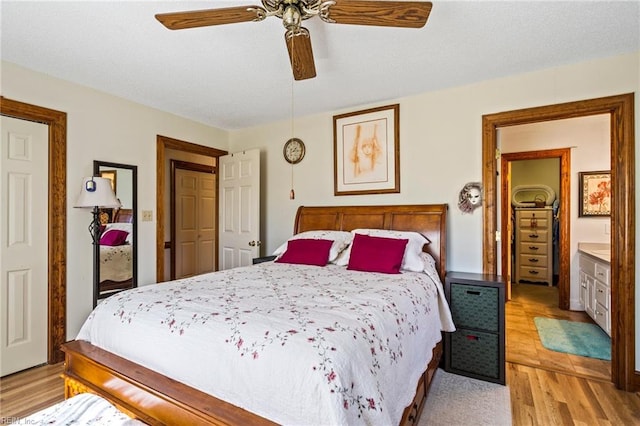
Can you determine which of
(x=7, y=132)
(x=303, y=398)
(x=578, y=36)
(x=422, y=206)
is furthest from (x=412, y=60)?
(x=7, y=132)

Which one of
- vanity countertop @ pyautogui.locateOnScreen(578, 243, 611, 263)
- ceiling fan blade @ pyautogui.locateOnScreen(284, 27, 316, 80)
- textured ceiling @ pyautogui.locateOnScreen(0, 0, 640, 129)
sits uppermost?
textured ceiling @ pyautogui.locateOnScreen(0, 0, 640, 129)

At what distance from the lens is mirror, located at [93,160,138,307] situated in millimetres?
3070

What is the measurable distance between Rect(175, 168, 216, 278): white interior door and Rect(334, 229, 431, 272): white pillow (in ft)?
9.74

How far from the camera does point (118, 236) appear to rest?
321cm

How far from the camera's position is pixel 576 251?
4188 millimetres

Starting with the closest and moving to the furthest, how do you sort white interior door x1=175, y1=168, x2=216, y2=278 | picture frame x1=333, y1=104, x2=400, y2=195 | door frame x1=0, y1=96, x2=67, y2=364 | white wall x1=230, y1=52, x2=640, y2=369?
white wall x1=230, y1=52, x2=640, y2=369
door frame x1=0, y1=96, x2=67, y2=364
picture frame x1=333, y1=104, x2=400, y2=195
white interior door x1=175, y1=168, x2=216, y2=278

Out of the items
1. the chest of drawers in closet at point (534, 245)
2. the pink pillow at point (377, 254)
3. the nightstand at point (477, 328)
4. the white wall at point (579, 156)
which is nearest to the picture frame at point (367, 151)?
the pink pillow at point (377, 254)

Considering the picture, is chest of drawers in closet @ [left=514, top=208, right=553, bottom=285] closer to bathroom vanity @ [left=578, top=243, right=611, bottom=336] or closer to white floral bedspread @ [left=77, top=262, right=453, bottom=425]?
bathroom vanity @ [left=578, top=243, right=611, bottom=336]

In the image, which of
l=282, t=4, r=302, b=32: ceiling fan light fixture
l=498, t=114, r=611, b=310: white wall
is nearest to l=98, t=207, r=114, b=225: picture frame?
l=282, t=4, r=302, b=32: ceiling fan light fixture

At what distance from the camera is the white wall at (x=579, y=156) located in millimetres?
4098

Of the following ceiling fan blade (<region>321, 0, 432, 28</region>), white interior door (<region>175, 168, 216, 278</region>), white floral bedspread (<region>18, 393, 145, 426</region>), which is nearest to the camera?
white floral bedspread (<region>18, 393, 145, 426</region>)

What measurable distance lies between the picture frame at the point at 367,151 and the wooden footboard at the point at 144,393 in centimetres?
205

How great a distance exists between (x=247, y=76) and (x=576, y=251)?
459 centimetres

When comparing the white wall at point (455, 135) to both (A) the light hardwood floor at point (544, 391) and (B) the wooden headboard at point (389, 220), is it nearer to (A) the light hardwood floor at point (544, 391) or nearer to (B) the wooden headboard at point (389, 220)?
(B) the wooden headboard at point (389, 220)
